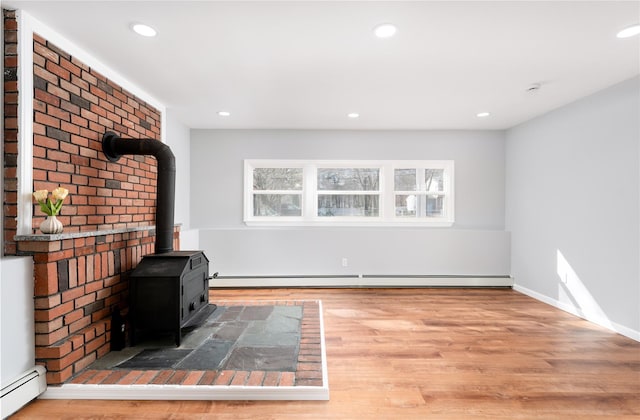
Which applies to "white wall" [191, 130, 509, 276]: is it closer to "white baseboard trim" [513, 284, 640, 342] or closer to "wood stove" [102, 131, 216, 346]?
"white baseboard trim" [513, 284, 640, 342]

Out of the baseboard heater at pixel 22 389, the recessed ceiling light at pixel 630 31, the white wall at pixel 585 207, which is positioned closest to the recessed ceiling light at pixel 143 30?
the baseboard heater at pixel 22 389

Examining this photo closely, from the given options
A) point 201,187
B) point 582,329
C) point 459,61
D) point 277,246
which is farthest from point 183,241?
point 582,329

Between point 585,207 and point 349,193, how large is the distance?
274cm

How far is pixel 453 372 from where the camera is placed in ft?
7.16

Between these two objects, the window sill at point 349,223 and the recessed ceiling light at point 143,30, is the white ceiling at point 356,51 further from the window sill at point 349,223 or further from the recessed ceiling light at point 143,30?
the window sill at point 349,223

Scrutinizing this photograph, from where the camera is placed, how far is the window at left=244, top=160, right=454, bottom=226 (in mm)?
4641

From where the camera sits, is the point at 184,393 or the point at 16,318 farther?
the point at 184,393

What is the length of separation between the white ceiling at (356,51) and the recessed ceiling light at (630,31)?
0.05 meters

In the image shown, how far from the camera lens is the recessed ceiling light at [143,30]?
6.53ft

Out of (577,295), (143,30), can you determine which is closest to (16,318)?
(143,30)

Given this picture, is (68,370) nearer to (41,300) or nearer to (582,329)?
(41,300)

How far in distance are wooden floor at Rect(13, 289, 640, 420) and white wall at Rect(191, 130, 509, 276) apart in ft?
3.47

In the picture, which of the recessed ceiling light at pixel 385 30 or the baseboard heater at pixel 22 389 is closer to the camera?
the baseboard heater at pixel 22 389

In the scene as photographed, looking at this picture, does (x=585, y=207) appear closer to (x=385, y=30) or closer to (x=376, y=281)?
(x=376, y=281)
